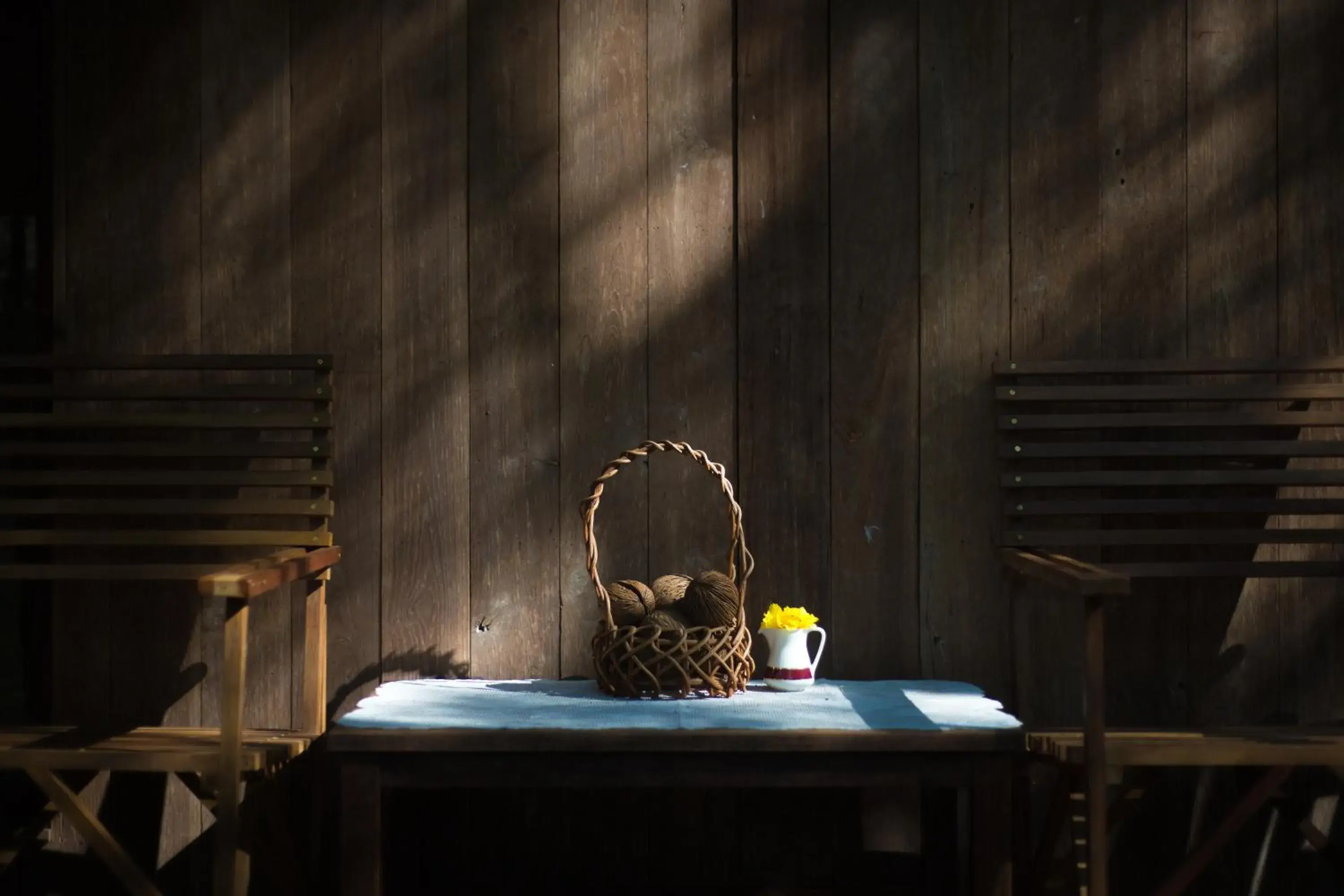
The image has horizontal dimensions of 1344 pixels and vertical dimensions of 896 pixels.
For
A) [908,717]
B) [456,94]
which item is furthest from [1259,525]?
[456,94]

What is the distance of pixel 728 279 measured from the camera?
3328mm

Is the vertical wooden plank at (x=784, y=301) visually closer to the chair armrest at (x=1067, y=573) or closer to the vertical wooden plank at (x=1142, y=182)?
the chair armrest at (x=1067, y=573)

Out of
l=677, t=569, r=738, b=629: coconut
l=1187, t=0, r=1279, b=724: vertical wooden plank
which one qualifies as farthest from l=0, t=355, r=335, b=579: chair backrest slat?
l=1187, t=0, r=1279, b=724: vertical wooden plank

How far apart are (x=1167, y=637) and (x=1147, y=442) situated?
1.46ft

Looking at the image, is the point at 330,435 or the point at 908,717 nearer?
the point at 908,717

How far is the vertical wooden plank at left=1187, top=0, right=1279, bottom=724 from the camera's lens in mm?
3332

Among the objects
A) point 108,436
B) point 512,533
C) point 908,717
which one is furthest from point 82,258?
point 908,717

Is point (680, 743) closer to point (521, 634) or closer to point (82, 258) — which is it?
point (521, 634)

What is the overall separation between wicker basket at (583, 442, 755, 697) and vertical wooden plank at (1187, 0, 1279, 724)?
1.15 metres

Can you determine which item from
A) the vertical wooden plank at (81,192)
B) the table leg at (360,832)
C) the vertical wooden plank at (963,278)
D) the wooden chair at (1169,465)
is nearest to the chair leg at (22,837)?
the vertical wooden plank at (81,192)

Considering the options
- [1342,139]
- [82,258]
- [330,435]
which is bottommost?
[330,435]

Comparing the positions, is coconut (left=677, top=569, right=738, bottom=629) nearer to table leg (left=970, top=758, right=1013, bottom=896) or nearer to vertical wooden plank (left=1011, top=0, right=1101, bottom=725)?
table leg (left=970, top=758, right=1013, bottom=896)

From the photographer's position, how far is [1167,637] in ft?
10.9

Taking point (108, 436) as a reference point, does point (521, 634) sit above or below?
below
